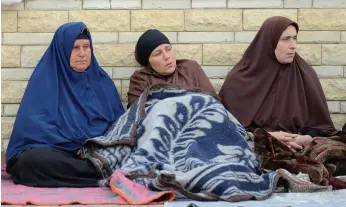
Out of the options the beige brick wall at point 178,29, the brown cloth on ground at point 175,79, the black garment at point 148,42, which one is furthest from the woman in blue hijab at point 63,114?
the beige brick wall at point 178,29

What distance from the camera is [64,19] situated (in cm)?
582

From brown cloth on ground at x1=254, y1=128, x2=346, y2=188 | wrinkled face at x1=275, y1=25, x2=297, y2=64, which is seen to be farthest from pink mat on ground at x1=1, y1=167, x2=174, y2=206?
wrinkled face at x1=275, y1=25, x2=297, y2=64

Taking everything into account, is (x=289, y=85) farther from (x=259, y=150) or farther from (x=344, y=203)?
(x=344, y=203)

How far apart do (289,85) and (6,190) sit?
7.58 feet

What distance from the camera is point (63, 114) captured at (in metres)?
5.05

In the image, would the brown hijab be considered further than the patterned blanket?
Yes

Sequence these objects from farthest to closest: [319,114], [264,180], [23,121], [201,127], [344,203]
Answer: [319,114] → [23,121] → [201,127] → [264,180] → [344,203]

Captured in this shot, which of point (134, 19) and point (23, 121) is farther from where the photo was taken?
point (134, 19)

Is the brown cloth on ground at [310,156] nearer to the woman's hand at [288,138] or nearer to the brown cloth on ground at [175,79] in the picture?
the woman's hand at [288,138]

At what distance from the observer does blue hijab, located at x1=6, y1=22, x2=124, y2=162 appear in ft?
16.1

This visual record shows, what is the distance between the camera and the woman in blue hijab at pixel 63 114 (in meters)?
4.63

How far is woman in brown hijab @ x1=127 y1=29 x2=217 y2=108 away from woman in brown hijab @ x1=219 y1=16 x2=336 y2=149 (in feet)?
0.80

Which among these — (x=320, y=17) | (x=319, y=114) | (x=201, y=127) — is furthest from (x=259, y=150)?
(x=320, y=17)

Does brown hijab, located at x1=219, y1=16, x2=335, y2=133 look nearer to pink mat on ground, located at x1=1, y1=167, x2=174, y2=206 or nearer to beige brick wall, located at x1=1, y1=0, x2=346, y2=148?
beige brick wall, located at x1=1, y1=0, x2=346, y2=148
